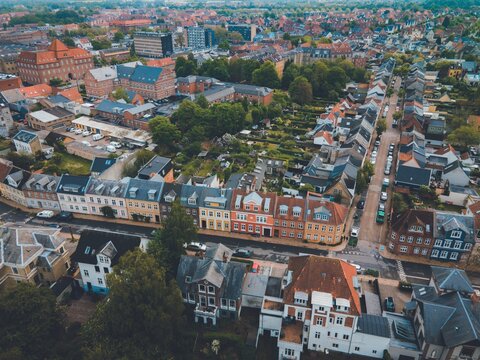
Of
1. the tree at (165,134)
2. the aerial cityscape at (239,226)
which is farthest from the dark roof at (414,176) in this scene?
the tree at (165,134)

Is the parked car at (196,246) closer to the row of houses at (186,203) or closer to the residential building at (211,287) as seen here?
the row of houses at (186,203)

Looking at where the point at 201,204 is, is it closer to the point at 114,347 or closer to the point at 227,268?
the point at 227,268

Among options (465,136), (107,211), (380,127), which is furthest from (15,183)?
(465,136)

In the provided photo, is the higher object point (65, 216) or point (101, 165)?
point (101, 165)

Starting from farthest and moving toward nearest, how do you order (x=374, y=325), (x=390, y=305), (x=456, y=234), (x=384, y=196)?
(x=384, y=196) < (x=456, y=234) < (x=390, y=305) < (x=374, y=325)

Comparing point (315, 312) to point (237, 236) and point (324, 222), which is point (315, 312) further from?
point (237, 236)

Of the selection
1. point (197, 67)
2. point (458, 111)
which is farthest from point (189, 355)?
point (197, 67)
